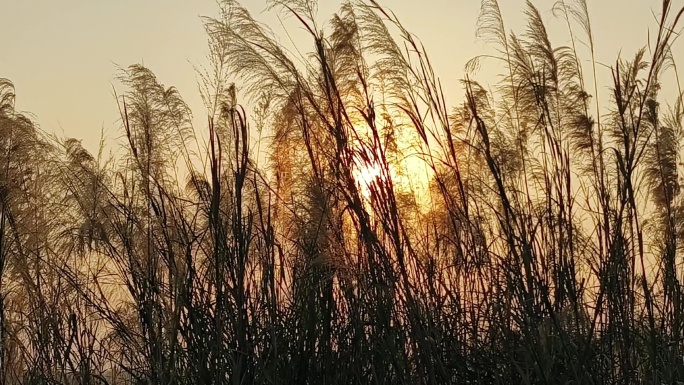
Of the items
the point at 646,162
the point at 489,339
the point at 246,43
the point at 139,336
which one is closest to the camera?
the point at 489,339

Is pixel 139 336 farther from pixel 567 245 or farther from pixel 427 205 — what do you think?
pixel 567 245

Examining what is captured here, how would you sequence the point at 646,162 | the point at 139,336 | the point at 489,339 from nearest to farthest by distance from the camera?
1. the point at 489,339
2. the point at 139,336
3. the point at 646,162

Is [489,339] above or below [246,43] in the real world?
below

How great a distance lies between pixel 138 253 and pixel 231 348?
0.78 m

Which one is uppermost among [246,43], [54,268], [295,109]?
[246,43]

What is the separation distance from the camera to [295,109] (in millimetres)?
3549

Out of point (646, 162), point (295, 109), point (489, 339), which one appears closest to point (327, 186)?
point (295, 109)

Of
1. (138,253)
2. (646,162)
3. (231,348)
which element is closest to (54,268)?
(138,253)

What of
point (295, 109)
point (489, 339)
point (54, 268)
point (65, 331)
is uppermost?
point (295, 109)

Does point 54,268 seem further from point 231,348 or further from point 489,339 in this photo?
point 489,339

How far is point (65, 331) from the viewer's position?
13.8 ft

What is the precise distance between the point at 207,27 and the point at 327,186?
2.75ft

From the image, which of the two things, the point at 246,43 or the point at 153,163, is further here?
the point at 153,163

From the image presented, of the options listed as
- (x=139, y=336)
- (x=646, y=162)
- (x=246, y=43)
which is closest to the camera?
(x=246, y=43)
